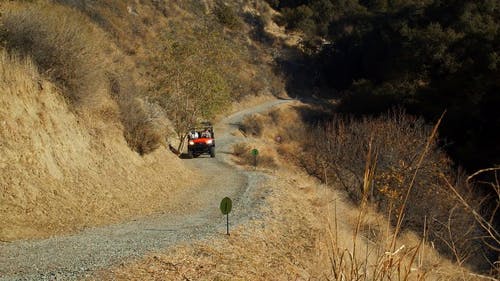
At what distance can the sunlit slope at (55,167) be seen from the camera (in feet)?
35.9

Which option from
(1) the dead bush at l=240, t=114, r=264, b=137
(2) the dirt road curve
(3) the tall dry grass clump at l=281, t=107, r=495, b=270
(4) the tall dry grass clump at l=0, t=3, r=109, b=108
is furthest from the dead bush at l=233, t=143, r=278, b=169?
(4) the tall dry grass clump at l=0, t=3, r=109, b=108

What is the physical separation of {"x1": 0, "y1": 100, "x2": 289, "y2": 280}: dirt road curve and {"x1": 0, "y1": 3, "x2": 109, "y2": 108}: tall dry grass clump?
16.4 ft

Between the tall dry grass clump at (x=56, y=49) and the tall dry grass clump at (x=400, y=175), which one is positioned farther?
the tall dry grass clump at (x=400, y=175)

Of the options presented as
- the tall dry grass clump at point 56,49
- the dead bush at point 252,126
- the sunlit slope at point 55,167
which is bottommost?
the dead bush at point 252,126

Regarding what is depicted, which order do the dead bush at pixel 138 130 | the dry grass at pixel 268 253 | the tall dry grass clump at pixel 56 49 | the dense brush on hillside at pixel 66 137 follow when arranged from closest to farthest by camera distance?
the dry grass at pixel 268 253
the dense brush on hillside at pixel 66 137
the tall dry grass clump at pixel 56 49
the dead bush at pixel 138 130

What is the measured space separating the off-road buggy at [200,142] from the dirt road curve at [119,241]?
9694mm

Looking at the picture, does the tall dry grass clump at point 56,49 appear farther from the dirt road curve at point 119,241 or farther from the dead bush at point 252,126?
the dead bush at point 252,126

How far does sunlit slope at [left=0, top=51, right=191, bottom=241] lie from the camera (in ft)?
35.9

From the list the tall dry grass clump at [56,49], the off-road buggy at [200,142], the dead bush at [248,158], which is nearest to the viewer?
the tall dry grass clump at [56,49]

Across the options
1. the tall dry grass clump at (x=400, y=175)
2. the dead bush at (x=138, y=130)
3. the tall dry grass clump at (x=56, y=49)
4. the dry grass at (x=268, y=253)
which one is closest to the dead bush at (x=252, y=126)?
the tall dry grass clump at (x=400, y=175)

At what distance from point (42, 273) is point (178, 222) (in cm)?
567

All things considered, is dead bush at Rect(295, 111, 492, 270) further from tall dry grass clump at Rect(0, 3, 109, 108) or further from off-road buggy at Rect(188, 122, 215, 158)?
tall dry grass clump at Rect(0, 3, 109, 108)

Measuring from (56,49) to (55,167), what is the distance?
171 inches

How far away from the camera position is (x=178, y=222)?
13227mm
